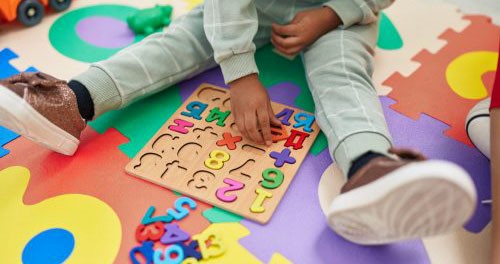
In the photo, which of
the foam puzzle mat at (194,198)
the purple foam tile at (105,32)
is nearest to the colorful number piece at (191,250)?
the foam puzzle mat at (194,198)

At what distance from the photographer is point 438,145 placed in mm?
817

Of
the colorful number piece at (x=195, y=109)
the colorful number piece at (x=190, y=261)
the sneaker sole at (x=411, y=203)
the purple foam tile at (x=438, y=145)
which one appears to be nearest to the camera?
the sneaker sole at (x=411, y=203)

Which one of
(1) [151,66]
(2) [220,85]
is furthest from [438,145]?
(1) [151,66]

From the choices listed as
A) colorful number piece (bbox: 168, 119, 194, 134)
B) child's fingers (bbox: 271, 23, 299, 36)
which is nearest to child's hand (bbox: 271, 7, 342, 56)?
child's fingers (bbox: 271, 23, 299, 36)

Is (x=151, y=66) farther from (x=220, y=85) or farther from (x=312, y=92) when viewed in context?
(x=312, y=92)

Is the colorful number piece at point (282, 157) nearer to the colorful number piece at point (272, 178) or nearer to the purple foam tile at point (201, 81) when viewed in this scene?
the colorful number piece at point (272, 178)

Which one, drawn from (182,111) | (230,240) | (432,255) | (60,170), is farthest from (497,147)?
(60,170)

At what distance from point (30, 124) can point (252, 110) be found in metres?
0.33

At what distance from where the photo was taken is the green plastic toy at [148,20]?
41.9 inches

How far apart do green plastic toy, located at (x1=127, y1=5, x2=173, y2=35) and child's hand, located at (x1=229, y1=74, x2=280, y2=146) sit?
1.17 feet

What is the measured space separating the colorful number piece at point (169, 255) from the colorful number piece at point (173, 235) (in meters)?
0.01

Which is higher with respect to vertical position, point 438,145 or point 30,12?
point 30,12

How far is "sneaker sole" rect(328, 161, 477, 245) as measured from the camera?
498mm

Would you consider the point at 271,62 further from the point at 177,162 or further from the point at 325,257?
the point at 325,257
